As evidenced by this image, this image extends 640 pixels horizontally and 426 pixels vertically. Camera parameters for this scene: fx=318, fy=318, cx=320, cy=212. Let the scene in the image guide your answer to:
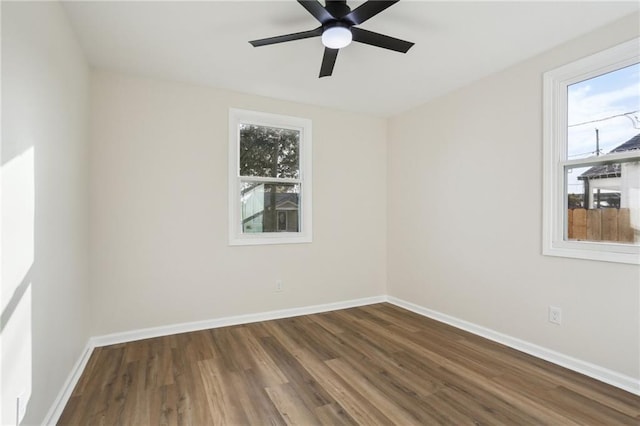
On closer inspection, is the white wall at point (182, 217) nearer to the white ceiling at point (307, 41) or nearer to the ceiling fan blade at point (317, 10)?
the white ceiling at point (307, 41)

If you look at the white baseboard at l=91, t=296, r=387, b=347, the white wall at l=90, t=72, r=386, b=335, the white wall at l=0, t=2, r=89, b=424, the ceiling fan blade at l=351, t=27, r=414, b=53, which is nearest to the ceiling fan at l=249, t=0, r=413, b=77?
the ceiling fan blade at l=351, t=27, r=414, b=53

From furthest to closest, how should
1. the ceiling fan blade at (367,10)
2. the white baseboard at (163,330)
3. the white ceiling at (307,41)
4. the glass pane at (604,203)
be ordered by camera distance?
the glass pane at (604,203) < the white ceiling at (307,41) < the white baseboard at (163,330) < the ceiling fan blade at (367,10)

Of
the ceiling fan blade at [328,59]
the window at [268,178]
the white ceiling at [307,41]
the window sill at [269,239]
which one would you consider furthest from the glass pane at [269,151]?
the ceiling fan blade at [328,59]

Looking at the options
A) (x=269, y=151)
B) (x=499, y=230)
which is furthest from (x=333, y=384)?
(x=269, y=151)

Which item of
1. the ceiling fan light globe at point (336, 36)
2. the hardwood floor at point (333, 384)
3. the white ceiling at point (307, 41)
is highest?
the white ceiling at point (307, 41)

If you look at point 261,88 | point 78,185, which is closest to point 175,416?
point 78,185

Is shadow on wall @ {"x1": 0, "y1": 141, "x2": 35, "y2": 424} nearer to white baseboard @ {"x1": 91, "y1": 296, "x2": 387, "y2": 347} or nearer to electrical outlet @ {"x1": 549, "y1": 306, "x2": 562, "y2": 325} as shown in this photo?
white baseboard @ {"x1": 91, "y1": 296, "x2": 387, "y2": 347}

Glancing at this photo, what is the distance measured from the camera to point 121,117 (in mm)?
3062

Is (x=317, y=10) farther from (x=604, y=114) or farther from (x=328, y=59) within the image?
(x=604, y=114)

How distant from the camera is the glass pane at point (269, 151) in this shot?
3693mm

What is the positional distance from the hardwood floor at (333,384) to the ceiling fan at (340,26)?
2368 mm

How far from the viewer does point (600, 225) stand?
2447 millimetres

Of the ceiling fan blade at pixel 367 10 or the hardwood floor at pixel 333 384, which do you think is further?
the hardwood floor at pixel 333 384

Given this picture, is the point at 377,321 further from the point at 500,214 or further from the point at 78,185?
the point at 78,185
